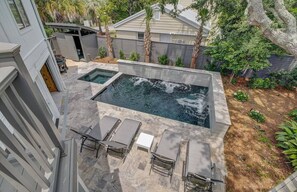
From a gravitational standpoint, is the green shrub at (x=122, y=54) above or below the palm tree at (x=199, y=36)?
below

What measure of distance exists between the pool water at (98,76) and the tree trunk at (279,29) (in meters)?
9.75

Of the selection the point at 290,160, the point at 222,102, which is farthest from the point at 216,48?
the point at 290,160

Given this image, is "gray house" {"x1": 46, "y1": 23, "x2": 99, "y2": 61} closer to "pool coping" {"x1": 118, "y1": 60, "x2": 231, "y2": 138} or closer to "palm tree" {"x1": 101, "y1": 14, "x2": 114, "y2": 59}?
"palm tree" {"x1": 101, "y1": 14, "x2": 114, "y2": 59}

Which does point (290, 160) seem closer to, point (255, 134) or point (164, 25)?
point (255, 134)

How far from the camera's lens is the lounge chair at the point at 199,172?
446 cm

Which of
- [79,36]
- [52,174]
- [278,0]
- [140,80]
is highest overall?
[278,0]

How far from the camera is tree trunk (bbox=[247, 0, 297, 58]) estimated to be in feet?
12.3

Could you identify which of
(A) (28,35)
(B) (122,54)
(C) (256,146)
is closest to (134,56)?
(B) (122,54)

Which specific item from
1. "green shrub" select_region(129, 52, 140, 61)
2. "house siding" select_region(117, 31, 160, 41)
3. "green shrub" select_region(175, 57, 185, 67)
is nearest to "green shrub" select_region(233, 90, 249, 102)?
"green shrub" select_region(175, 57, 185, 67)

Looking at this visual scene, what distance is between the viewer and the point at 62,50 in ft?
47.5

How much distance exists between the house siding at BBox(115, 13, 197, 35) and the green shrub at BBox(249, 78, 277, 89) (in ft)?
25.8

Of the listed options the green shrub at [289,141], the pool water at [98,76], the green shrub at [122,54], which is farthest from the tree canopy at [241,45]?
the pool water at [98,76]

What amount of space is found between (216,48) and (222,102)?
422 centimetres

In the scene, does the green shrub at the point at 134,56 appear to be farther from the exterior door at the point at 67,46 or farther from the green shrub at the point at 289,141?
the green shrub at the point at 289,141
